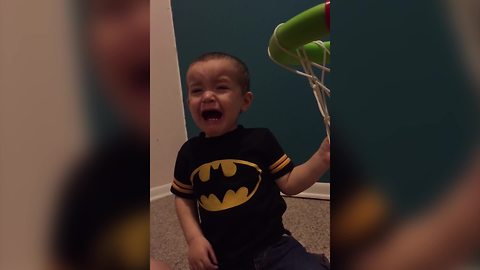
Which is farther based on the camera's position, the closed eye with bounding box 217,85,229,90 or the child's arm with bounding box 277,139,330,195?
the closed eye with bounding box 217,85,229,90

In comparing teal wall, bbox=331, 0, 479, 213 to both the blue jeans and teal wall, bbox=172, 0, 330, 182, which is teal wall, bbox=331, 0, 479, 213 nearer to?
the blue jeans

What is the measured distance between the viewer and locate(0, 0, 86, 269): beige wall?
0.54ft

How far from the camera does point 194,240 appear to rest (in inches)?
26.0

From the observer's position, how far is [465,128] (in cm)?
21

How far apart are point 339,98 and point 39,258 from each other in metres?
0.18

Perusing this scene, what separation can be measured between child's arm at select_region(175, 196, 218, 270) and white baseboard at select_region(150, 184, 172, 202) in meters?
0.82

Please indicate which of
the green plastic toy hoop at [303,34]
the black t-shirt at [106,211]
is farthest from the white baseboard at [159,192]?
the black t-shirt at [106,211]

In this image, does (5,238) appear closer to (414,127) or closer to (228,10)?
(414,127)

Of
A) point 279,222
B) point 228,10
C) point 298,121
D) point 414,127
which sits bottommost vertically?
point 298,121

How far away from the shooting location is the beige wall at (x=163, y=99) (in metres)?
1.54

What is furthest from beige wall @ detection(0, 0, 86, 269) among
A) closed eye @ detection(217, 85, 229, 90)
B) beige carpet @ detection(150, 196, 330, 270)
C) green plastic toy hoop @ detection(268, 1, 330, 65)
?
beige carpet @ detection(150, 196, 330, 270)

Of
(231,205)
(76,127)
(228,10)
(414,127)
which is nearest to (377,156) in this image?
(414,127)

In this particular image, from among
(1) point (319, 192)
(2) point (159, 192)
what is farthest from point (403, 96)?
(2) point (159, 192)

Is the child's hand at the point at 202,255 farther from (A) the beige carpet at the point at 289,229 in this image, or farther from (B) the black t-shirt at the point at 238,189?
(A) the beige carpet at the point at 289,229
